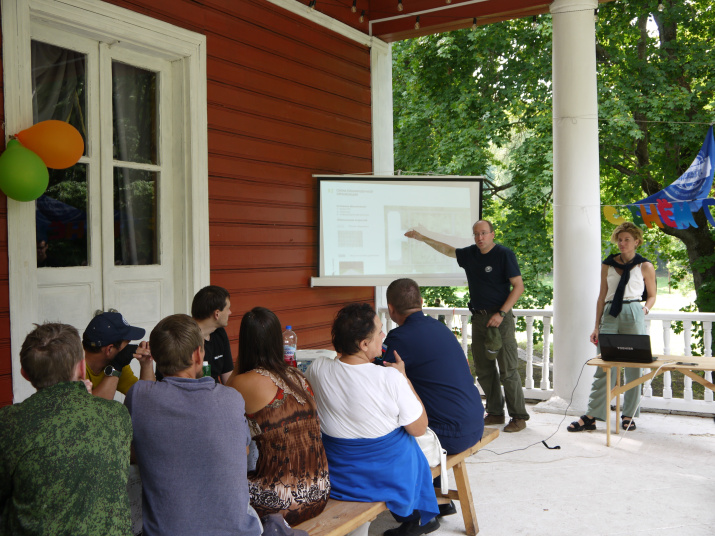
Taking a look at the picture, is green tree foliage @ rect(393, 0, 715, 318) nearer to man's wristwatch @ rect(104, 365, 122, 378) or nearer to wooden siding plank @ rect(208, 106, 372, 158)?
wooden siding plank @ rect(208, 106, 372, 158)

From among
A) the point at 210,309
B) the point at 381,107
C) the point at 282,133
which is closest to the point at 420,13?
the point at 381,107

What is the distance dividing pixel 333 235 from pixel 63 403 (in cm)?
373

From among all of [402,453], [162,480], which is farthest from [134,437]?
[402,453]

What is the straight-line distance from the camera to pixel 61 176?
3.54 meters

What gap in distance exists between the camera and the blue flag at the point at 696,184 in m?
5.08

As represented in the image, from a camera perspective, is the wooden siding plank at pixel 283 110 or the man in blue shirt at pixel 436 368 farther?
the wooden siding plank at pixel 283 110

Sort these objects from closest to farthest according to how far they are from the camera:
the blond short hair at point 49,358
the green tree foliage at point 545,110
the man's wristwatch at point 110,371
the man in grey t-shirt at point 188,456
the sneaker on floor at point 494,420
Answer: the blond short hair at point 49,358, the man in grey t-shirt at point 188,456, the man's wristwatch at point 110,371, the sneaker on floor at point 494,420, the green tree foliage at point 545,110

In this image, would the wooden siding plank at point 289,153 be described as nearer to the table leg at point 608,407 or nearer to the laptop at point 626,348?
the laptop at point 626,348

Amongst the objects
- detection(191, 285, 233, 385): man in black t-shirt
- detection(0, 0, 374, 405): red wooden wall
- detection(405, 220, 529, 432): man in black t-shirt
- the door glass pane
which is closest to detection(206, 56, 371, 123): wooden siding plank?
detection(0, 0, 374, 405): red wooden wall

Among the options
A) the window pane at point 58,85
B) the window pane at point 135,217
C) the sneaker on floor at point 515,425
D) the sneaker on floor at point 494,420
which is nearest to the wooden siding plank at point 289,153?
the window pane at point 135,217

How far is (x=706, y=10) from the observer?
907cm

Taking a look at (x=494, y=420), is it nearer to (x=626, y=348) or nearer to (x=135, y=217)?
(x=626, y=348)

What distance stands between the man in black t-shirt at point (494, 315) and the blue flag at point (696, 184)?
1.29 metres

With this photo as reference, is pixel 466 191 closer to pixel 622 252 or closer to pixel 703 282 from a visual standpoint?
pixel 622 252
